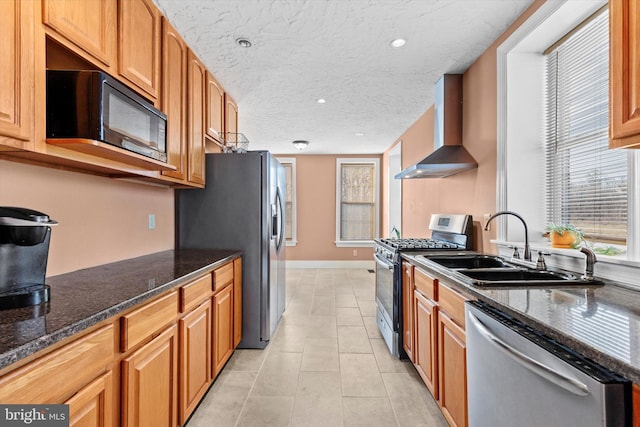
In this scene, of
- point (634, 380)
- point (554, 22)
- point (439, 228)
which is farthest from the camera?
point (439, 228)

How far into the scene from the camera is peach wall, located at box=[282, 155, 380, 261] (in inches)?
252

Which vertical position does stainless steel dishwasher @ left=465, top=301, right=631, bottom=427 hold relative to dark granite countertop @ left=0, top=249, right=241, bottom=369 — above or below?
below

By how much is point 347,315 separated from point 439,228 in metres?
1.49

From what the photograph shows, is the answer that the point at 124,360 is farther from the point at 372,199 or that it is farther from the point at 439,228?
the point at 372,199

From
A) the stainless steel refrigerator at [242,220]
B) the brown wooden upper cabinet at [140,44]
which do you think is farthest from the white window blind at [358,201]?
the brown wooden upper cabinet at [140,44]

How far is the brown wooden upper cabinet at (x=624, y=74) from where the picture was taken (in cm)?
95

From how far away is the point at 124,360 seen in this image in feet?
3.65

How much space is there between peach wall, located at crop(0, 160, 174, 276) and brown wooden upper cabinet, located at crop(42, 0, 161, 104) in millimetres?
604

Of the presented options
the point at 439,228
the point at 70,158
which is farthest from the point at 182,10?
the point at 439,228

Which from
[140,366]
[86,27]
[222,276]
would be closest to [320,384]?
[222,276]

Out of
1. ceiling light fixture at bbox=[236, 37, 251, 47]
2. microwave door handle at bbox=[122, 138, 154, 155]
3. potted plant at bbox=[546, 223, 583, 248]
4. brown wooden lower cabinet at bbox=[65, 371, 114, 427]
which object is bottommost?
brown wooden lower cabinet at bbox=[65, 371, 114, 427]

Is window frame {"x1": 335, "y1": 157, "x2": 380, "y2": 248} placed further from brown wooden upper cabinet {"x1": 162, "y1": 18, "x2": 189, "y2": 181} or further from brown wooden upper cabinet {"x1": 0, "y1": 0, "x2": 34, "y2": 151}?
brown wooden upper cabinet {"x1": 0, "y1": 0, "x2": 34, "y2": 151}

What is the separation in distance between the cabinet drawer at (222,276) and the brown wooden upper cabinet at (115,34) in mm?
1217

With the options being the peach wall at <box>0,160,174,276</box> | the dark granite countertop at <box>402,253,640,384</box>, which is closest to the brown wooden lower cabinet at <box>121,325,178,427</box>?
the peach wall at <box>0,160,174,276</box>
